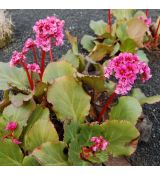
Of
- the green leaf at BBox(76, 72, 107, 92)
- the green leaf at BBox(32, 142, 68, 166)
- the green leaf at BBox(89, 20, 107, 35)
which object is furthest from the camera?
the green leaf at BBox(89, 20, 107, 35)

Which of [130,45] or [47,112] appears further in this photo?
[130,45]

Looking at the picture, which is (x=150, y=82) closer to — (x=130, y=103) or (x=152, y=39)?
(x=152, y=39)

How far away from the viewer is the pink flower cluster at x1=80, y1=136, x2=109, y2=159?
2129 millimetres

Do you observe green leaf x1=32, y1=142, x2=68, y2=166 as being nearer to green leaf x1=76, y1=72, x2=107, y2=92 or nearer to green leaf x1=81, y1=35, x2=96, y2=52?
green leaf x1=76, y1=72, x2=107, y2=92

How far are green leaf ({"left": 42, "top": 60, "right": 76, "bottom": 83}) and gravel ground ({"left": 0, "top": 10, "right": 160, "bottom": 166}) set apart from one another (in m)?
0.59

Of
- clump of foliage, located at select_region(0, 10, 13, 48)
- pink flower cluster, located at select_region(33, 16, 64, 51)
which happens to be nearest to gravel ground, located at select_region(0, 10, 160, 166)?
clump of foliage, located at select_region(0, 10, 13, 48)

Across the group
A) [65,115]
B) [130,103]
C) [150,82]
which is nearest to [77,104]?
[65,115]

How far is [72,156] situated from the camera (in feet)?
7.12

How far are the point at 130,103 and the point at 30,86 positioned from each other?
57cm

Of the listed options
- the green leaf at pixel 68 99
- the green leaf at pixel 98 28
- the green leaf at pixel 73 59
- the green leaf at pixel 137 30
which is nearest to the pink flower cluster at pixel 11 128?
the green leaf at pixel 68 99

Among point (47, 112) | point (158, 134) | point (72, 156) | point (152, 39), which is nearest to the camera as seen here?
point (72, 156)

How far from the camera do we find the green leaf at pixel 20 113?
7.82ft

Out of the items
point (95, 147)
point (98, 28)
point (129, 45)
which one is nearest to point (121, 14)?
point (98, 28)

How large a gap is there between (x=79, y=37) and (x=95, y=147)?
163cm
